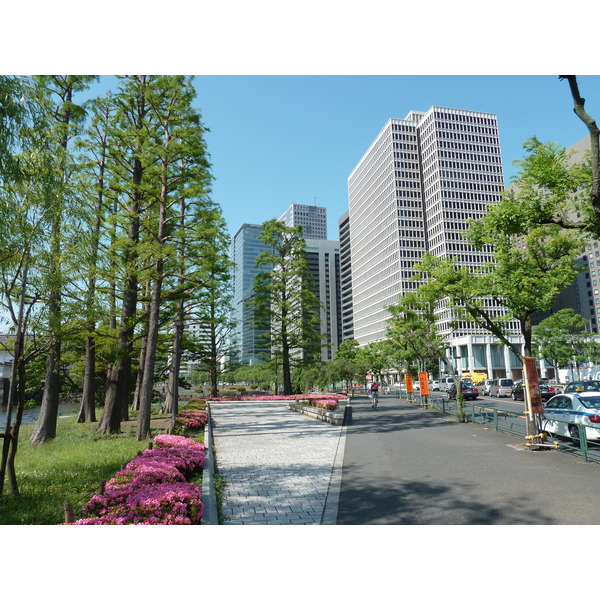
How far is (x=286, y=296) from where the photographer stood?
35406 mm

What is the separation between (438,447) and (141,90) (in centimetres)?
1606

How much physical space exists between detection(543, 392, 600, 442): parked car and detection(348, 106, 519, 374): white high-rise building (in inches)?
3060

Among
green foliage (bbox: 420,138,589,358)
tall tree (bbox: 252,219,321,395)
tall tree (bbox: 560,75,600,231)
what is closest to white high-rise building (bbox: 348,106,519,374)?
tall tree (bbox: 252,219,321,395)

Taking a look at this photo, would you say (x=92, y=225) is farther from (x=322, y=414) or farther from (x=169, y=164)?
(x=322, y=414)

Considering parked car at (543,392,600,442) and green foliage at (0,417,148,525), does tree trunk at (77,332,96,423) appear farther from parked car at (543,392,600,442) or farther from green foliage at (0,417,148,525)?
parked car at (543,392,600,442)

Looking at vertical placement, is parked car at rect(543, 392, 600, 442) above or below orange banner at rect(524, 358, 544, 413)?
below

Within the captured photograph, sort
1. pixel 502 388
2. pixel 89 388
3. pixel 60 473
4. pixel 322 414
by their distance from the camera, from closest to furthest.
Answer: pixel 60 473
pixel 322 414
pixel 89 388
pixel 502 388

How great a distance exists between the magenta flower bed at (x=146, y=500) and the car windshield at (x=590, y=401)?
10.7 metres

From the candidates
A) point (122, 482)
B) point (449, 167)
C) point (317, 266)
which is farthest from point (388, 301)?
point (122, 482)

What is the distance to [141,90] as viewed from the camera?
50.9 ft

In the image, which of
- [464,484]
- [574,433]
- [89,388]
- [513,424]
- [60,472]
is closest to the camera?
[464,484]

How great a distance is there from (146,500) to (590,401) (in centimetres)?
1192

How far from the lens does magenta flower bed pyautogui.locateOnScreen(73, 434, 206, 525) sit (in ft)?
18.4

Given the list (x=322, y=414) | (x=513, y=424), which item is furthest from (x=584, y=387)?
(x=322, y=414)
